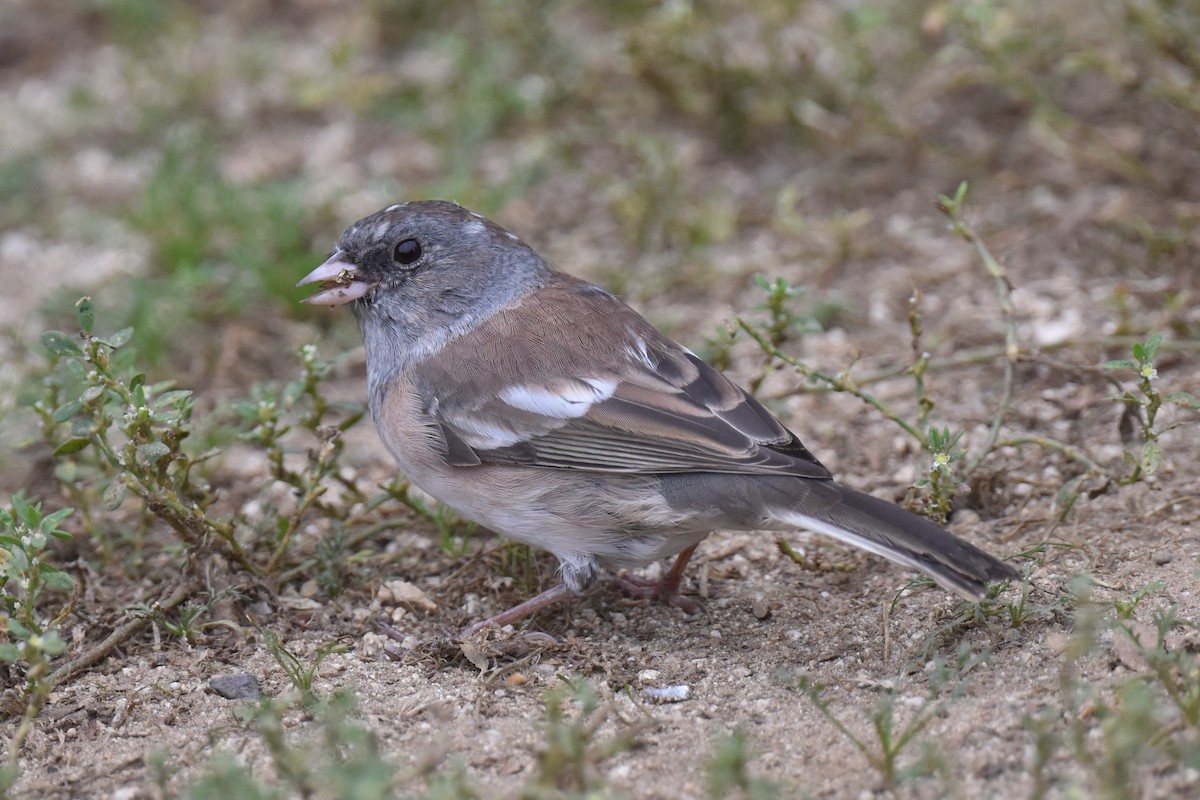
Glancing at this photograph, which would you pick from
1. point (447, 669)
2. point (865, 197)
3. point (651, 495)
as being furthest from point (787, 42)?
point (447, 669)

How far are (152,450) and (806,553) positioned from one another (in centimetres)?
199

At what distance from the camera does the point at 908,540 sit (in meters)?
3.21

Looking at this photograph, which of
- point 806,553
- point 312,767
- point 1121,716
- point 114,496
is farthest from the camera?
point 806,553

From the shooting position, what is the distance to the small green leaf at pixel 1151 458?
11.7 feet

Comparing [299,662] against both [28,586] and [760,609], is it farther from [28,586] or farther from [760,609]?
[760,609]

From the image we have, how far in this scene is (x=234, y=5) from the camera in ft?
26.4

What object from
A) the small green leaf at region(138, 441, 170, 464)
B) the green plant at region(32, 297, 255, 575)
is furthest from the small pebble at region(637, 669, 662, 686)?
the small green leaf at region(138, 441, 170, 464)

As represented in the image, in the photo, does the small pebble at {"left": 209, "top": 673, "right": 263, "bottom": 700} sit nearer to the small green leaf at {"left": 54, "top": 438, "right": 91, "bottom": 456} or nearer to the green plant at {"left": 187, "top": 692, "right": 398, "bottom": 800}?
the green plant at {"left": 187, "top": 692, "right": 398, "bottom": 800}

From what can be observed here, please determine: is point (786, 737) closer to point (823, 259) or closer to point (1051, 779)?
point (1051, 779)

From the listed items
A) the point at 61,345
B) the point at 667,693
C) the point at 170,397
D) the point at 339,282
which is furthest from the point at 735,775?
the point at 339,282

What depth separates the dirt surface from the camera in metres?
3.09

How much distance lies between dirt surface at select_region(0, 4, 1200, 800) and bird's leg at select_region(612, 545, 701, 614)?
64 mm

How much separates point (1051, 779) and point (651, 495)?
1337 millimetres

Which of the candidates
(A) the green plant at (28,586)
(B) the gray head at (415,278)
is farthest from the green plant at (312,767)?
(B) the gray head at (415,278)
